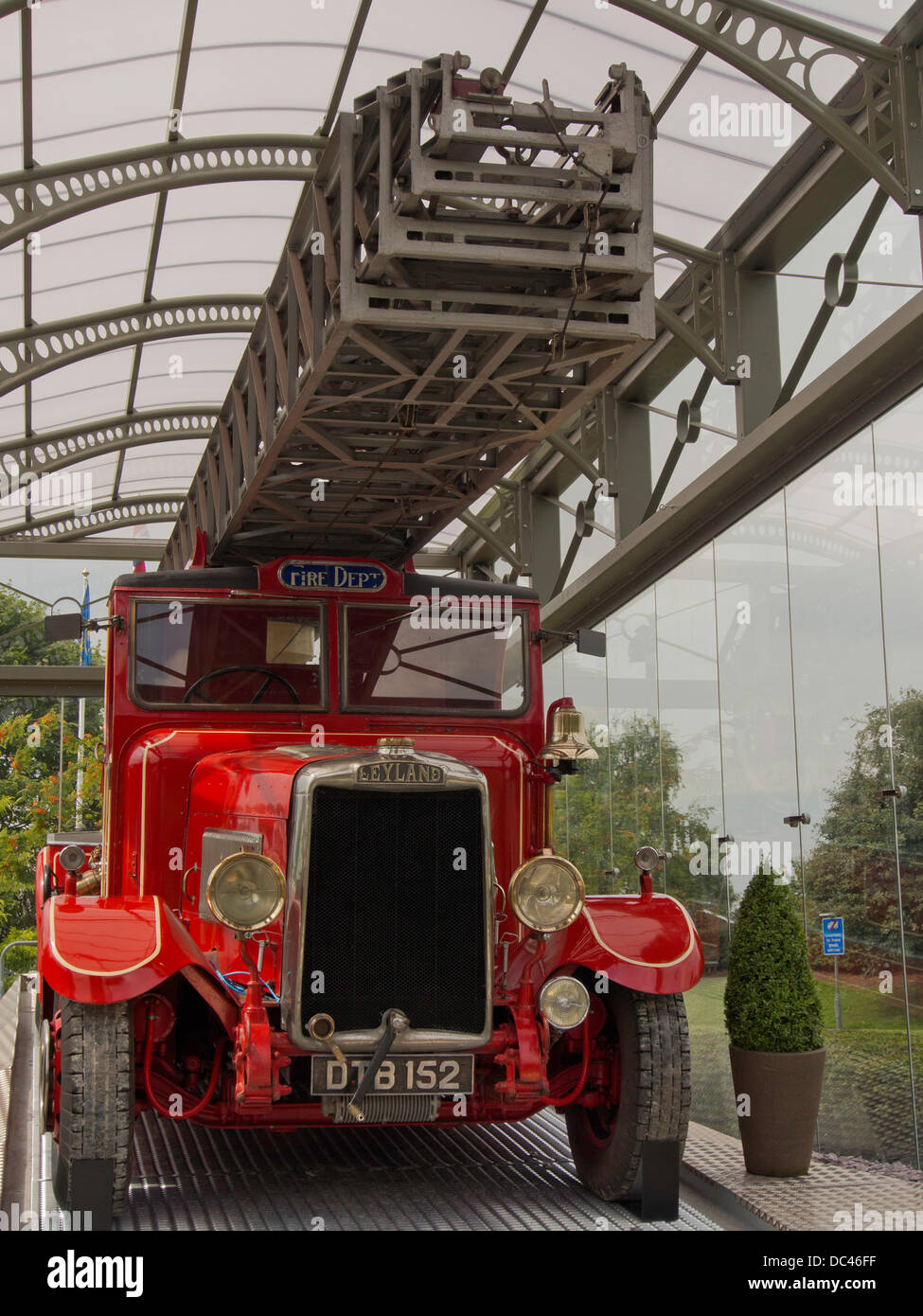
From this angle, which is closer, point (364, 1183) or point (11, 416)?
point (364, 1183)

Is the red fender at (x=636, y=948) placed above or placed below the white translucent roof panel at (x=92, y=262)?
below

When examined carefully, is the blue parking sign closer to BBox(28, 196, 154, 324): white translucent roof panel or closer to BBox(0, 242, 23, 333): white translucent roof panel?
BBox(28, 196, 154, 324): white translucent roof panel

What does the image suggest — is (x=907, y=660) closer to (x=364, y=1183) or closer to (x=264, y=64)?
(x=364, y=1183)

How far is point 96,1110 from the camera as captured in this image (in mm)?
4754

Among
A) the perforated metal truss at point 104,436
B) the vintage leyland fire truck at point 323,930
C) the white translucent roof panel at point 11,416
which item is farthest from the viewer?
the perforated metal truss at point 104,436

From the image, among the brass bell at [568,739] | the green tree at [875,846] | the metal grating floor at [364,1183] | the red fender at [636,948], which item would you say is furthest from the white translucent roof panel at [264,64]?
→ the metal grating floor at [364,1183]

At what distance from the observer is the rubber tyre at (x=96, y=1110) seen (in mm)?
4668

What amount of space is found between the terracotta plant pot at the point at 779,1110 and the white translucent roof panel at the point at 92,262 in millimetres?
7184

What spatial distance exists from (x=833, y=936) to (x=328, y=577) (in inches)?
144

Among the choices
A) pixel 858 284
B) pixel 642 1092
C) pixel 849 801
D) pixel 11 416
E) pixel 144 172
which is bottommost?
pixel 642 1092

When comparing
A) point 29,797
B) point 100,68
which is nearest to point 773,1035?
point 100,68

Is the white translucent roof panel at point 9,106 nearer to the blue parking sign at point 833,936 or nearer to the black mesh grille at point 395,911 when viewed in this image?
the black mesh grille at point 395,911

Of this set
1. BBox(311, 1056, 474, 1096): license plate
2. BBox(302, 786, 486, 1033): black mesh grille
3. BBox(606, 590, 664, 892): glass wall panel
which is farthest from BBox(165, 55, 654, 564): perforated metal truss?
BBox(606, 590, 664, 892): glass wall panel
